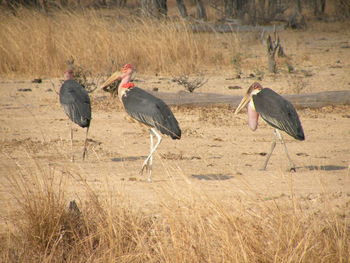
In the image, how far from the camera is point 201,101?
28.7 feet

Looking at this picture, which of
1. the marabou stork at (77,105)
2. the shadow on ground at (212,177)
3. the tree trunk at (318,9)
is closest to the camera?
the shadow on ground at (212,177)

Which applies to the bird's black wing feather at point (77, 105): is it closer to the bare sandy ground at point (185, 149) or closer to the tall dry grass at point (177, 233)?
the bare sandy ground at point (185, 149)

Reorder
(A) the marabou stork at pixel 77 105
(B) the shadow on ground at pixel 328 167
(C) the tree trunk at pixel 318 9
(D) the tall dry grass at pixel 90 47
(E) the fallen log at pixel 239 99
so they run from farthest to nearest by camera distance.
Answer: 1. (C) the tree trunk at pixel 318 9
2. (D) the tall dry grass at pixel 90 47
3. (E) the fallen log at pixel 239 99
4. (A) the marabou stork at pixel 77 105
5. (B) the shadow on ground at pixel 328 167

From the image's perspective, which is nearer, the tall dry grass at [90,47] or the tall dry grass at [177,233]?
the tall dry grass at [177,233]

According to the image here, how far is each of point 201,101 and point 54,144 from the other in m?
2.34

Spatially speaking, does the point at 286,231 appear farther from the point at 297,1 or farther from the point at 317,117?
the point at 297,1

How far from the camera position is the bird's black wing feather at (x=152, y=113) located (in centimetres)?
585

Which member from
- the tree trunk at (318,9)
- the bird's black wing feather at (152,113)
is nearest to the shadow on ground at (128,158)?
the bird's black wing feather at (152,113)

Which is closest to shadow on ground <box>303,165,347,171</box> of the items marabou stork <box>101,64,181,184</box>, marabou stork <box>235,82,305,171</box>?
marabou stork <box>235,82,305,171</box>

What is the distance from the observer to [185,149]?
7.00m

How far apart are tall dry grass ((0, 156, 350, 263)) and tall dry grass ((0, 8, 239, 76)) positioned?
7.04 meters

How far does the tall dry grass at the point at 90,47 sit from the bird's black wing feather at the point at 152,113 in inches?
196

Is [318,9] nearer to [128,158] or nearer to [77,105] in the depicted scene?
[128,158]

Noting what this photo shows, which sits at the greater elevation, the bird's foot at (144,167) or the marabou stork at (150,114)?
the marabou stork at (150,114)
